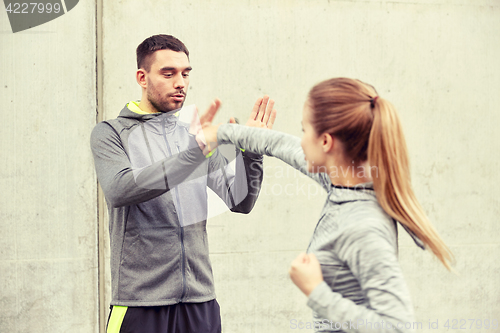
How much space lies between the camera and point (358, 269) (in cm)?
99

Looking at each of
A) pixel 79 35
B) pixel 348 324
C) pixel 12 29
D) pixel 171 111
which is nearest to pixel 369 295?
pixel 348 324

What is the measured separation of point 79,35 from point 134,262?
1.73 metres

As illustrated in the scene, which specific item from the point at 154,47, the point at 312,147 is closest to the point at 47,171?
the point at 154,47

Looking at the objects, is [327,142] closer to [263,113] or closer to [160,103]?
[263,113]

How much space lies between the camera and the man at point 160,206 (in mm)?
1526

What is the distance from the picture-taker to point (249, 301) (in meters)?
2.94

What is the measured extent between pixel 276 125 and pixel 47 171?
4.88 ft

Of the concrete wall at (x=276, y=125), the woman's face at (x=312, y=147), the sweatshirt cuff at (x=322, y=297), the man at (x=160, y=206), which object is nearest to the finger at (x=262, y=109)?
the man at (x=160, y=206)

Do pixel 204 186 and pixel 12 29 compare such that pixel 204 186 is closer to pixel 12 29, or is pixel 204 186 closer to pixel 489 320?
pixel 12 29

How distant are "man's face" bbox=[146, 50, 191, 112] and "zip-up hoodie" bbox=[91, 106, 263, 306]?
0.08 metres

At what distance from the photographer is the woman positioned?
0.96m

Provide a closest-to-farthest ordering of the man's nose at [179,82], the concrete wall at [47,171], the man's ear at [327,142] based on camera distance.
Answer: the man's ear at [327,142] → the man's nose at [179,82] → the concrete wall at [47,171]

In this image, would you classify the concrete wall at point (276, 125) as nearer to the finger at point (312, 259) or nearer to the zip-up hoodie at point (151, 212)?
the zip-up hoodie at point (151, 212)

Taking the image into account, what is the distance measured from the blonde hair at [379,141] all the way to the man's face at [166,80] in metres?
0.88
